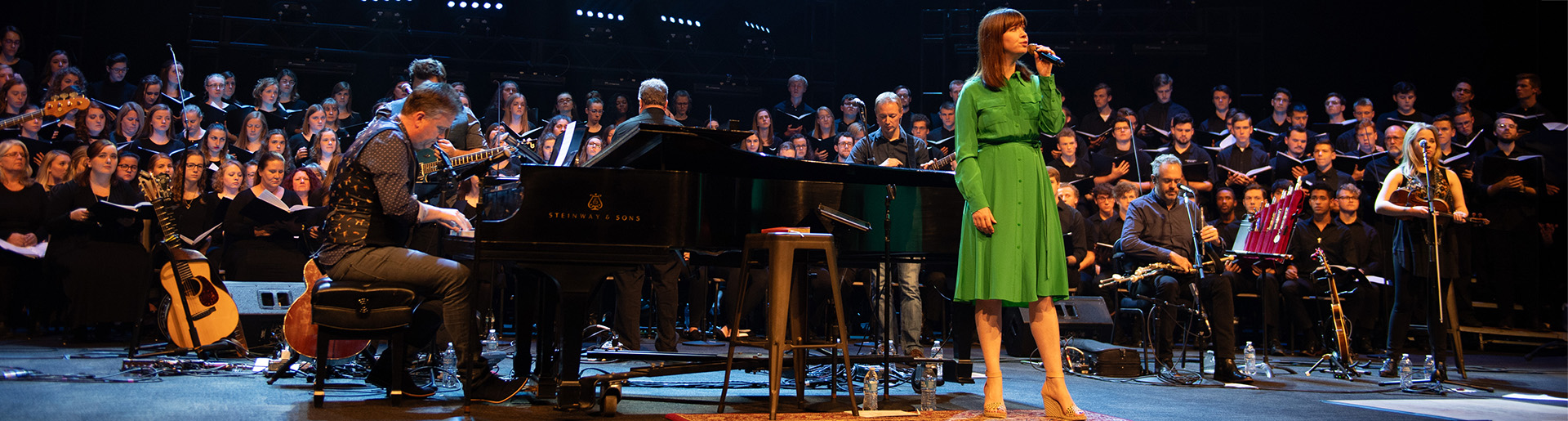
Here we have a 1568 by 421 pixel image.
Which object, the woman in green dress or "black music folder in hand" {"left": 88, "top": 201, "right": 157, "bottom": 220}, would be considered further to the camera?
"black music folder in hand" {"left": 88, "top": 201, "right": 157, "bottom": 220}

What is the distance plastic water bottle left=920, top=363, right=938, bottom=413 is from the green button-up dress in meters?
0.43

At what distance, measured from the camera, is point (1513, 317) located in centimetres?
870

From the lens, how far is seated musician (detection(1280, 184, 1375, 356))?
311 inches

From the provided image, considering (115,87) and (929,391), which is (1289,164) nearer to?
(929,391)

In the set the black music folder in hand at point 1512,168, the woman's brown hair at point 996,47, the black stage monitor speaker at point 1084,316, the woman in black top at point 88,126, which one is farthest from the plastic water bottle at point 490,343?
the black music folder in hand at point 1512,168

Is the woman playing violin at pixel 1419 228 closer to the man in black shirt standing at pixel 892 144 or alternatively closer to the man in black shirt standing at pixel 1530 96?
the man in black shirt standing at pixel 892 144

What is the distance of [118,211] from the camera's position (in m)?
6.40

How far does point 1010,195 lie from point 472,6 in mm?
9270

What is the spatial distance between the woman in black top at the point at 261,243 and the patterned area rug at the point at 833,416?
4.31 m

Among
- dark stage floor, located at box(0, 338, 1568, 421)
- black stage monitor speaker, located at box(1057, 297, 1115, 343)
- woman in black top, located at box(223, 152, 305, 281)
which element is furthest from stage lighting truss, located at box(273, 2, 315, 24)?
black stage monitor speaker, located at box(1057, 297, 1115, 343)

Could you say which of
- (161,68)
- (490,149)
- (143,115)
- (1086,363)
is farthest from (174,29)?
(1086,363)

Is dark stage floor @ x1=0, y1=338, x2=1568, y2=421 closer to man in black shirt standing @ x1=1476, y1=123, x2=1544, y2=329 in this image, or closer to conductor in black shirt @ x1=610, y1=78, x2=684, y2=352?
conductor in black shirt @ x1=610, y1=78, x2=684, y2=352

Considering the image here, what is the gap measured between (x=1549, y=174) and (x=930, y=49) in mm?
6241

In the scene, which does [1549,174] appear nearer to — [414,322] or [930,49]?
[930,49]
